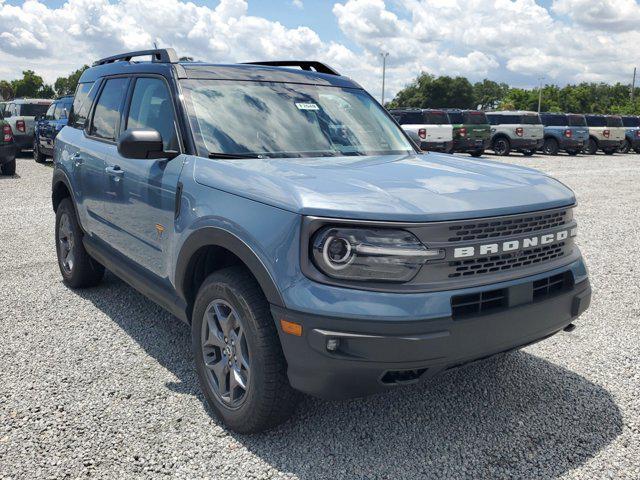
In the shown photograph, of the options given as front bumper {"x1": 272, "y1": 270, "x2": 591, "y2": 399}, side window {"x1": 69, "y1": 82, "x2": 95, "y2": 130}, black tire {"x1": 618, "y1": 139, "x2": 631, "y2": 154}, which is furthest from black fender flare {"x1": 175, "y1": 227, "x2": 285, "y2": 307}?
black tire {"x1": 618, "y1": 139, "x2": 631, "y2": 154}

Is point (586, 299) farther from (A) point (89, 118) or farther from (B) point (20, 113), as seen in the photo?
(B) point (20, 113)

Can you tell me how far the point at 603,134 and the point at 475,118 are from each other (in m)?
8.57

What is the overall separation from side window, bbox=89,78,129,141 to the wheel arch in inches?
65.0

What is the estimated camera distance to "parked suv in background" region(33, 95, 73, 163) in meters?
16.6

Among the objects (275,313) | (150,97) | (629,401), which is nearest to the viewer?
(275,313)

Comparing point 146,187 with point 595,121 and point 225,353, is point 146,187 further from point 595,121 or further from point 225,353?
point 595,121

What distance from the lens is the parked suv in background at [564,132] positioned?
26766 mm

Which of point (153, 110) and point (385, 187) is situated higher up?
point (153, 110)

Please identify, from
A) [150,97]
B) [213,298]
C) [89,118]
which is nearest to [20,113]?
[89,118]

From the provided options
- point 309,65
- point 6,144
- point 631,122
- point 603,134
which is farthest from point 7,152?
point 631,122

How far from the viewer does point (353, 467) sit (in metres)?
2.96

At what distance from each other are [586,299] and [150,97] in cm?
291

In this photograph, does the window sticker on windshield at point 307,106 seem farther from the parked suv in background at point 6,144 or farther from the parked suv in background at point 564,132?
the parked suv in background at point 564,132

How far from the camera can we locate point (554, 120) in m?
27.4
